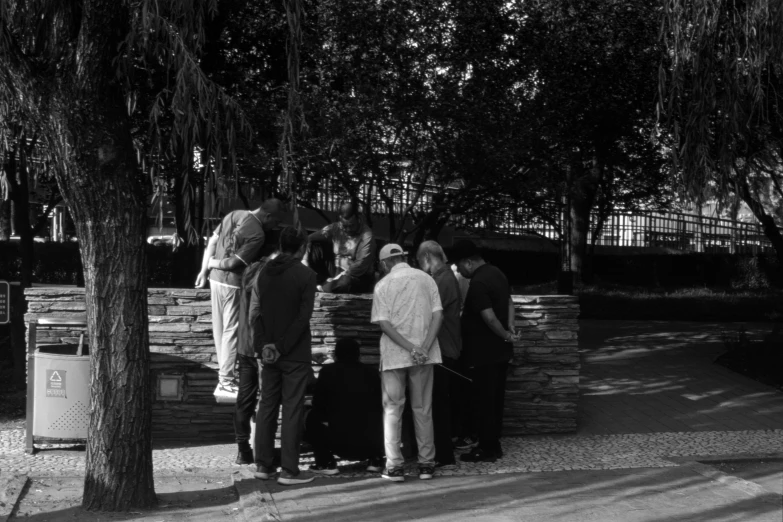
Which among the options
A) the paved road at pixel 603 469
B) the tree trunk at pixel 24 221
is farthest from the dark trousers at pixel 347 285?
the tree trunk at pixel 24 221

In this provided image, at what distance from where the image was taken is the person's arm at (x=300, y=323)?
7.02 m

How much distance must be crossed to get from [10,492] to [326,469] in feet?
7.62

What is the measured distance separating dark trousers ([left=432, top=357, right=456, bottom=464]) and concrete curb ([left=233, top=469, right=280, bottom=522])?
58.3 inches

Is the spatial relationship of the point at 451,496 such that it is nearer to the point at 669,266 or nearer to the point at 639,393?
the point at 639,393

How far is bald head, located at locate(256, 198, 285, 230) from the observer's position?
8250 mm

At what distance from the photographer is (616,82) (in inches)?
509

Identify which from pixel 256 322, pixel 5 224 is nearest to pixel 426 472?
pixel 256 322

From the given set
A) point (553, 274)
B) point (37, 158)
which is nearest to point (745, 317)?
point (553, 274)

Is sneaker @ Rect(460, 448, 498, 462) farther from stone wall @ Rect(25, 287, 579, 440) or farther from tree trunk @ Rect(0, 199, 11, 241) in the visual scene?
tree trunk @ Rect(0, 199, 11, 241)

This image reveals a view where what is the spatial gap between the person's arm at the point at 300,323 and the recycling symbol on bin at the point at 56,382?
2109 mm

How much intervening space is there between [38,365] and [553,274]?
51.0 ft

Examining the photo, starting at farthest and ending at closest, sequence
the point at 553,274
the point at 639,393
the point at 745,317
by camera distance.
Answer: the point at 553,274, the point at 745,317, the point at 639,393

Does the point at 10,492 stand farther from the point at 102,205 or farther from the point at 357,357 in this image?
the point at 357,357

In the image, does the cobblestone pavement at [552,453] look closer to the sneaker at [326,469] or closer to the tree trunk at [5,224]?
the sneaker at [326,469]
